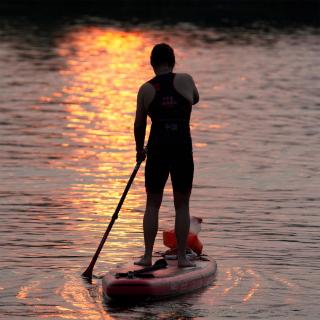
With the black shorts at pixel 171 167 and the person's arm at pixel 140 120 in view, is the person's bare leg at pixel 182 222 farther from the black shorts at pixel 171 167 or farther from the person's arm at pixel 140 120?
the person's arm at pixel 140 120

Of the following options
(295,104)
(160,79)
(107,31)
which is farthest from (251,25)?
(160,79)

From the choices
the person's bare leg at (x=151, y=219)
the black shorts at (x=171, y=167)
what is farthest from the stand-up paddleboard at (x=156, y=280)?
the black shorts at (x=171, y=167)

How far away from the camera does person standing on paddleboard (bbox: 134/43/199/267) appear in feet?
37.7

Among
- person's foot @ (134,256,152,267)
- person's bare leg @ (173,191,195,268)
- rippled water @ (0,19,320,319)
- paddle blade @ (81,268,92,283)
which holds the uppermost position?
person's bare leg @ (173,191,195,268)

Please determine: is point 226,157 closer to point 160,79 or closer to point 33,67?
point 160,79

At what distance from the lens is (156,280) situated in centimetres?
1095

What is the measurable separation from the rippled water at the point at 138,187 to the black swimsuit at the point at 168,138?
0.92 meters

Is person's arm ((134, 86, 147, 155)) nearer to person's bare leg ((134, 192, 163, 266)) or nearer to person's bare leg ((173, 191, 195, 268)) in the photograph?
person's bare leg ((134, 192, 163, 266))

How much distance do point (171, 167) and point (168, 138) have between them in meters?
0.25

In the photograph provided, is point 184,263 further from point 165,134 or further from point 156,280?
point 165,134

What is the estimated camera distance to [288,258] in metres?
12.6

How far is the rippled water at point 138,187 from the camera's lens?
10.9 metres

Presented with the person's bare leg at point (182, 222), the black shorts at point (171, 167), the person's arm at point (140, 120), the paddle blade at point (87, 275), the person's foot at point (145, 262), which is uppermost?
the person's arm at point (140, 120)

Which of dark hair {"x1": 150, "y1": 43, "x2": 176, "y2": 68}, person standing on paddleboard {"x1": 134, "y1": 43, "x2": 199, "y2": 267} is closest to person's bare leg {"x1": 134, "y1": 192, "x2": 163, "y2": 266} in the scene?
person standing on paddleboard {"x1": 134, "y1": 43, "x2": 199, "y2": 267}
